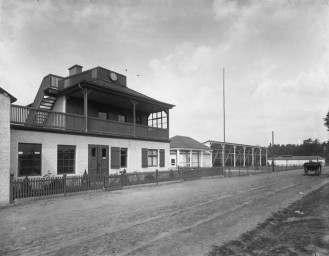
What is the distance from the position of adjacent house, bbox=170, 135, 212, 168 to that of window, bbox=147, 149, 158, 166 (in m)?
12.0

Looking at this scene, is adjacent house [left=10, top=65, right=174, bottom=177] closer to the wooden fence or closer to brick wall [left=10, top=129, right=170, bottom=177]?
brick wall [left=10, top=129, right=170, bottom=177]

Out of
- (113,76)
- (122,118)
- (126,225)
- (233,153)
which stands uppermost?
(113,76)

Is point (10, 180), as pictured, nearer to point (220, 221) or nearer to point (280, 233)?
point (220, 221)

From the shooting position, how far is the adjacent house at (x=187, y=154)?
38.0 metres

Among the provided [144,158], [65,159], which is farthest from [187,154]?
[65,159]

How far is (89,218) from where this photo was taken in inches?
357

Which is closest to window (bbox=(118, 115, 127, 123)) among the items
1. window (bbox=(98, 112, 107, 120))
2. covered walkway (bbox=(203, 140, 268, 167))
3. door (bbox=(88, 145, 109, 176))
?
window (bbox=(98, 112, 107, 120))

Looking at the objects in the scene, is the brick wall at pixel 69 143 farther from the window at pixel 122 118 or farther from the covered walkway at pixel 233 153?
the covered walkway at pixel 233 153

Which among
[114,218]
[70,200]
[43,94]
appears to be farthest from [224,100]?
[114,218]

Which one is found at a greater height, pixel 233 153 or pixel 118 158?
pixel 118 158

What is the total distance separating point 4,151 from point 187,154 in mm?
31356

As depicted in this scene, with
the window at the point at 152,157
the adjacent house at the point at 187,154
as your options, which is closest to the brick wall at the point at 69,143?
the window at the point at 152,157

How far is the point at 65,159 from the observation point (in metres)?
16.8

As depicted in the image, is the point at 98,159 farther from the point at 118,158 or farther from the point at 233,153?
the point at 233,153
